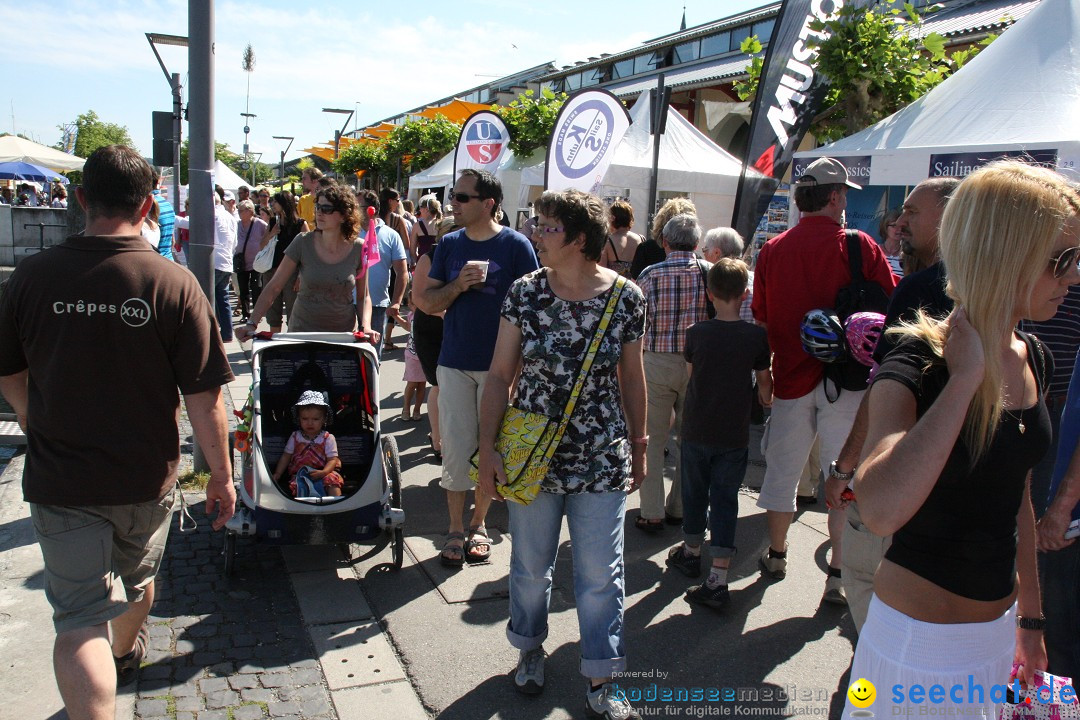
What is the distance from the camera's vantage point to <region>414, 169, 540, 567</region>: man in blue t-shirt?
4.24 m

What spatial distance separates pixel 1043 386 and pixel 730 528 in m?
2.28

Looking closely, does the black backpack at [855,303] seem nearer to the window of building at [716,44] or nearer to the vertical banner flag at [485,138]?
the vertical banner flag at [485,138]

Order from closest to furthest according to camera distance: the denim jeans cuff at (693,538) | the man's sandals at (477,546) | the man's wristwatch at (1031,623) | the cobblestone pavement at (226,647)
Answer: the man's wristwatch at (1031,623) → the cobblestone pavement at (226,647) → the denim jeans cuff at (693,538) → the man's sandals at (477,546)

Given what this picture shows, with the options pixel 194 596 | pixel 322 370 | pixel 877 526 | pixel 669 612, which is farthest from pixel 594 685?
pixel 322 370

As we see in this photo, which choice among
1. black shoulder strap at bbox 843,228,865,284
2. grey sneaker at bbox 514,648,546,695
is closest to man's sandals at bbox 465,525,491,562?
grey sneaker at bbox 514,648,546,695

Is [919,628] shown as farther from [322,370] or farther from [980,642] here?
[322,370]

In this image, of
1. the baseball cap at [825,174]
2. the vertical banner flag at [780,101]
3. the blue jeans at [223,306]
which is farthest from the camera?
the blue jeans at [223,306]

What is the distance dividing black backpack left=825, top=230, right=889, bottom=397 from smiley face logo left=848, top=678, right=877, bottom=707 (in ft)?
7.13

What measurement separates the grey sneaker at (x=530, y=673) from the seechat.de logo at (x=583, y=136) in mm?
Answer: 6828

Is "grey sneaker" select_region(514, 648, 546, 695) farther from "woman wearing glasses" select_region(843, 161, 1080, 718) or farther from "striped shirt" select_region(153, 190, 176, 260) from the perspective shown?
"striped shirt" select_region(153, 190, 176, 260)

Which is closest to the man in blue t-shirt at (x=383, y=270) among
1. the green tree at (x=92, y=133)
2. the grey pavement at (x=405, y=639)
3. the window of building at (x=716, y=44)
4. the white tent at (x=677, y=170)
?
the grey pavement at (x=405, y=639)

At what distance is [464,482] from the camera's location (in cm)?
441

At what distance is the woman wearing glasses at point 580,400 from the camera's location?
2996mm

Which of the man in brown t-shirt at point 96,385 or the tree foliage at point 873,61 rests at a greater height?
the tree foliage at point 873,61
